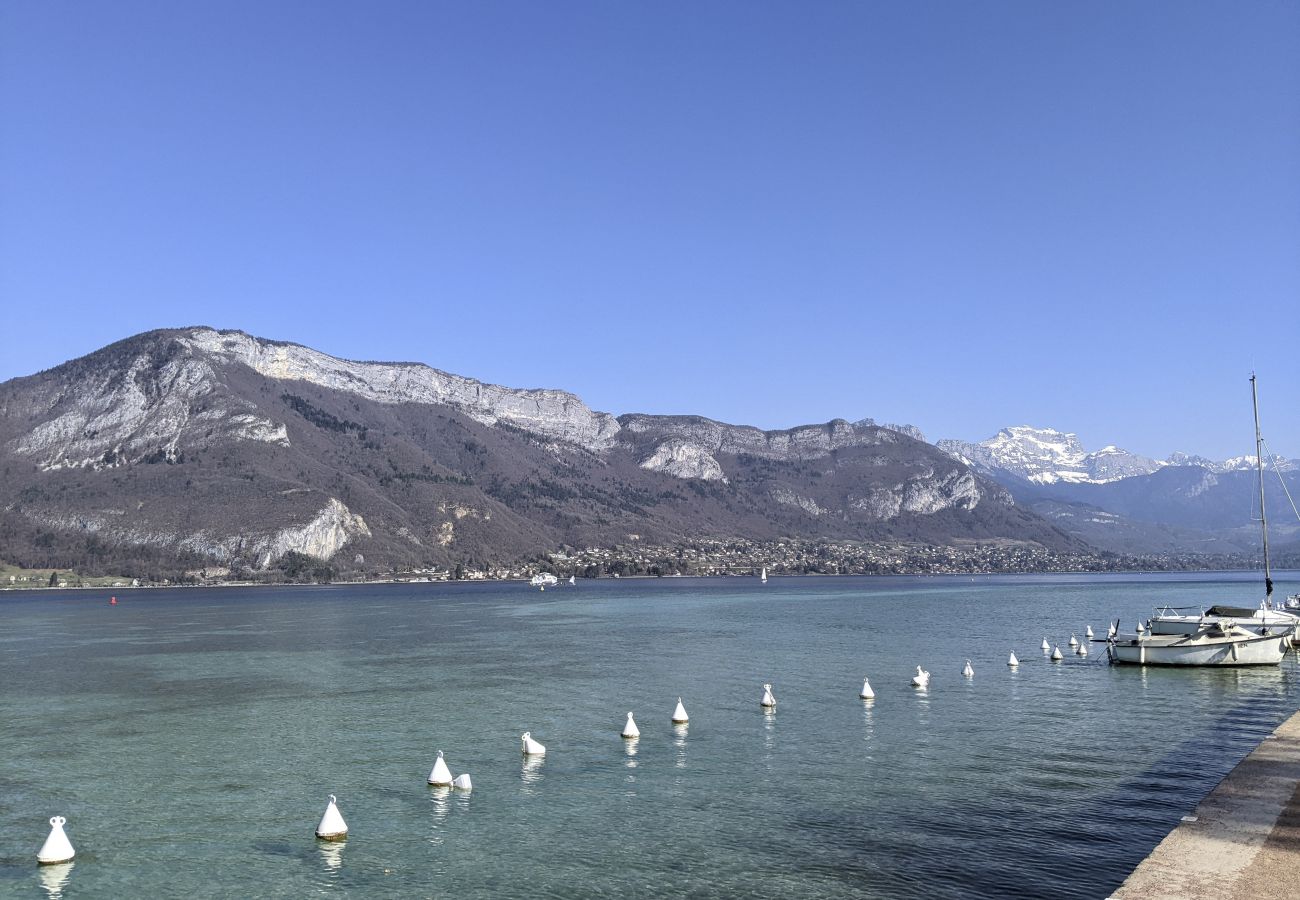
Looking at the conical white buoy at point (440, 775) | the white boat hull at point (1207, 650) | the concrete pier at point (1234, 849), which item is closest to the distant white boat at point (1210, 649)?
the white boat hull at point (1207, 650)

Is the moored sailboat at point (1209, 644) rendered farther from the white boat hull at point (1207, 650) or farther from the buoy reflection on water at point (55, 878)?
the buoy reflection on water at point (55, 878)

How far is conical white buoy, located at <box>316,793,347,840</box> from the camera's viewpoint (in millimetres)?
27250

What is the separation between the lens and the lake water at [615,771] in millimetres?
24391

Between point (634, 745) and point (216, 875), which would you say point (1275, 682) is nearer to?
point (634, 745)

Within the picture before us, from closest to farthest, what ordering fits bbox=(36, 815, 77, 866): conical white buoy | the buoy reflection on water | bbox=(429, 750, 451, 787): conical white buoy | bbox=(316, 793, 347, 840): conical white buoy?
the buoy reflection on water
bbox=(36, 815, 77, 866): conical white buoy
bbox=(316, 793, 347, 840): conical white buoy
bbox=(429, 750, 451, 787): conical white buoy

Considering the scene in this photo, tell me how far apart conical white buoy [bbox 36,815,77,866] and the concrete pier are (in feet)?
82.3

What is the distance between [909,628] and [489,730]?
7569 cm

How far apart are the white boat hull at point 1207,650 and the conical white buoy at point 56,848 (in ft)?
212

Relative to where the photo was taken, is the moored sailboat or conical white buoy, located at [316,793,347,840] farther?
the moored sailboat

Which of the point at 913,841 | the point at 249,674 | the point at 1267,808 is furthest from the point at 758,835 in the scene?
the point at 249,674

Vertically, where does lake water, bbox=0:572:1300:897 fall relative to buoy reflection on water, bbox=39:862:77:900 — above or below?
below

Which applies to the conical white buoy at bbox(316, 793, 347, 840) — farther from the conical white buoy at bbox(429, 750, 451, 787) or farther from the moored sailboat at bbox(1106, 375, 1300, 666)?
the moored sailboat at bbox(1106, 375, 1300, 666)

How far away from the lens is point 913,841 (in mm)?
26281

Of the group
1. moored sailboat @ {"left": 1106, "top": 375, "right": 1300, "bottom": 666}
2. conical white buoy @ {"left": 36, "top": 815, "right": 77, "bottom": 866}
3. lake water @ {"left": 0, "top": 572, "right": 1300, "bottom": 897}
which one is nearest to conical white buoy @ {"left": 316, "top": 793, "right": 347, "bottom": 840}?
lake water @ {"left": 0, "top": 572, "right": 1300, "bottom": 897}
